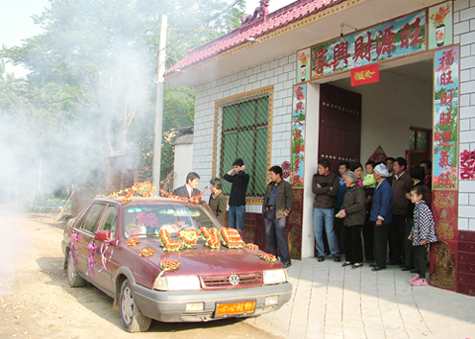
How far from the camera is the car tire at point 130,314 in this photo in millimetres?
4336

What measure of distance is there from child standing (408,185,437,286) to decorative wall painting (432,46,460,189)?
25cm

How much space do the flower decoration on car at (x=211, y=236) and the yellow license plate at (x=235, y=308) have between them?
952 mm

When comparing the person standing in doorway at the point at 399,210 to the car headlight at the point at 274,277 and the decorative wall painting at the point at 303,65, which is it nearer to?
the decorative wall painting at the point at 303,65

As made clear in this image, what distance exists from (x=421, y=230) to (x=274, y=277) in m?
2.50

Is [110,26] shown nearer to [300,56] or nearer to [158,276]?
[300,56]

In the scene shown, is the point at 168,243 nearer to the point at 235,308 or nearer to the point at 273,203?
the point at 235,308

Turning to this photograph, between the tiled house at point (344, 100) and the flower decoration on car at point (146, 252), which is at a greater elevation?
the tiled house at point (344, 100)

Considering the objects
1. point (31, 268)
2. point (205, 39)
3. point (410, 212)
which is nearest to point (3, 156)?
point (31, 268)

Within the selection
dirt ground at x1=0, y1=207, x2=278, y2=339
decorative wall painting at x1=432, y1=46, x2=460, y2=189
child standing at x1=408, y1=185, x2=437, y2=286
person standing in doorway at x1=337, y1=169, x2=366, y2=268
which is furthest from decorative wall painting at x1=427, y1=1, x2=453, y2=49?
dirt ground at x1=0, y1=207, x2=278, y2=339

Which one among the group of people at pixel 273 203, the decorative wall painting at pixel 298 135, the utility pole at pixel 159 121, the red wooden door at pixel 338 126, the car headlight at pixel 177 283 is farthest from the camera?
the utility pole at pixel 159 121

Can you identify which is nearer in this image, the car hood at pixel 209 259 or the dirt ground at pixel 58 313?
the car hood at pixel 209 259

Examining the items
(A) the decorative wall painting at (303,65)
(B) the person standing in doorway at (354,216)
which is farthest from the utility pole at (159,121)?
(B) the person standing in doorway at (354,216)

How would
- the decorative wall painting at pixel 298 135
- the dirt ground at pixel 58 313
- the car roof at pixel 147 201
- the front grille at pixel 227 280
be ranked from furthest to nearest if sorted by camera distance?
the decorative wall painting at pixel 298 135 → the car roof at pixel 147 201 → the dirt ground at pixel 58 313 → the front grille at pixel 227 280

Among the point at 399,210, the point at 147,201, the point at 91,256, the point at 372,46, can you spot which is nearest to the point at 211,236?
the point at 147,201
